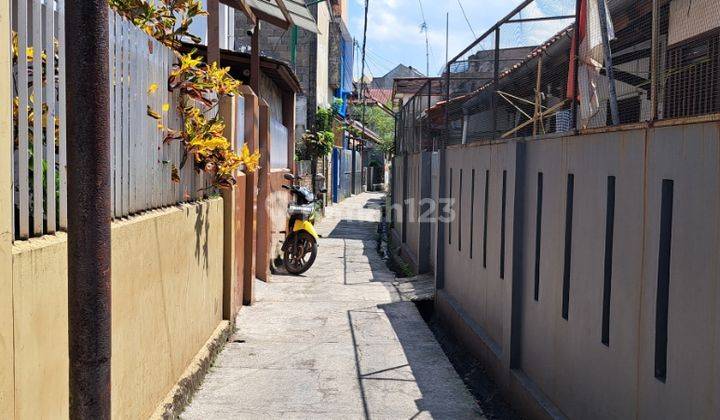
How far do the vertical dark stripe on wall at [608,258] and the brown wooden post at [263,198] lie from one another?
728 cm

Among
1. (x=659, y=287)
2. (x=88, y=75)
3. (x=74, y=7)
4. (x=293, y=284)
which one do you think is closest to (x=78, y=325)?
(x=88, y=75)

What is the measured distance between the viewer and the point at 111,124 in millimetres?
4266

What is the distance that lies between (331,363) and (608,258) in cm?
339

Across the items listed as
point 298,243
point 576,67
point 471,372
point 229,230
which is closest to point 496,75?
point 576,67

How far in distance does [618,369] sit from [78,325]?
290 cm

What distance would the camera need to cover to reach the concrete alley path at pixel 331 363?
595 cm

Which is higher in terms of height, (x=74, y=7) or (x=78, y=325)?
(x=74, y=7)

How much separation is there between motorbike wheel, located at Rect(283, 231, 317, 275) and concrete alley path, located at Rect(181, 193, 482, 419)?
2.70 feet

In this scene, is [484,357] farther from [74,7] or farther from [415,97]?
[415,97]

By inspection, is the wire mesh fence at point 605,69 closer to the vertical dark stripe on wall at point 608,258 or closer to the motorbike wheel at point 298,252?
the vertical dark stripe on wall at point 608,258

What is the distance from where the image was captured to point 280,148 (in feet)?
51.8

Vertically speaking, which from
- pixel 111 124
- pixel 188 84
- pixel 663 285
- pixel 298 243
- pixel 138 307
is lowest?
pixel 298 243

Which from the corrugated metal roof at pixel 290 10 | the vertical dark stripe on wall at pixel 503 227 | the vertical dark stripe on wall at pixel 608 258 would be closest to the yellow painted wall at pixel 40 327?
the vertical dark stripe on wall at pixel 608 258

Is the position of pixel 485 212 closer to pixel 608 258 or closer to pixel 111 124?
pixel 608 258
